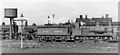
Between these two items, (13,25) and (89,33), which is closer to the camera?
(89,33)

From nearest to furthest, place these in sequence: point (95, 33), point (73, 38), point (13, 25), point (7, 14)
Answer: point (73, 38) < point (95, 33) < point (7, 14) < point (13, 25)

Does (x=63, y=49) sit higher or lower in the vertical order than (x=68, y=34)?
lower

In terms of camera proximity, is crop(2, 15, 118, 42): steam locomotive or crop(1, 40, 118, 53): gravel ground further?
crop(2, 15, 118, 42): steam locomotive

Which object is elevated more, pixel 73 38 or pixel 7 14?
pixel 7 14

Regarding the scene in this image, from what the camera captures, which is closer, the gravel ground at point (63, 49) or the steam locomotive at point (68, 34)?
the gravel ground at point (63, 49)

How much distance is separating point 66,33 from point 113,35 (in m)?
14.0

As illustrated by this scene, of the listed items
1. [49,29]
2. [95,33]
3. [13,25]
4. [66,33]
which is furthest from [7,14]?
[95,33]

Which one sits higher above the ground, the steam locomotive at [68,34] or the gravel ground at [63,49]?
the steam locomotive at [68,34]

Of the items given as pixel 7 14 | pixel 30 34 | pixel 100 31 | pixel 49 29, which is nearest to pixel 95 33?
pixel 100 31

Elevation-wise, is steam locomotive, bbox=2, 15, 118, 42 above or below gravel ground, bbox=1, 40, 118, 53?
above

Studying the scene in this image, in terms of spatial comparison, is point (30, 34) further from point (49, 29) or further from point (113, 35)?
point (113, 35)

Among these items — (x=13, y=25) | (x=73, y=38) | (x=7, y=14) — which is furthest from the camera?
(x=13, y=25)

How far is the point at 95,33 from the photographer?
82.7 m

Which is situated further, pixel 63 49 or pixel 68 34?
pixel 68 34
